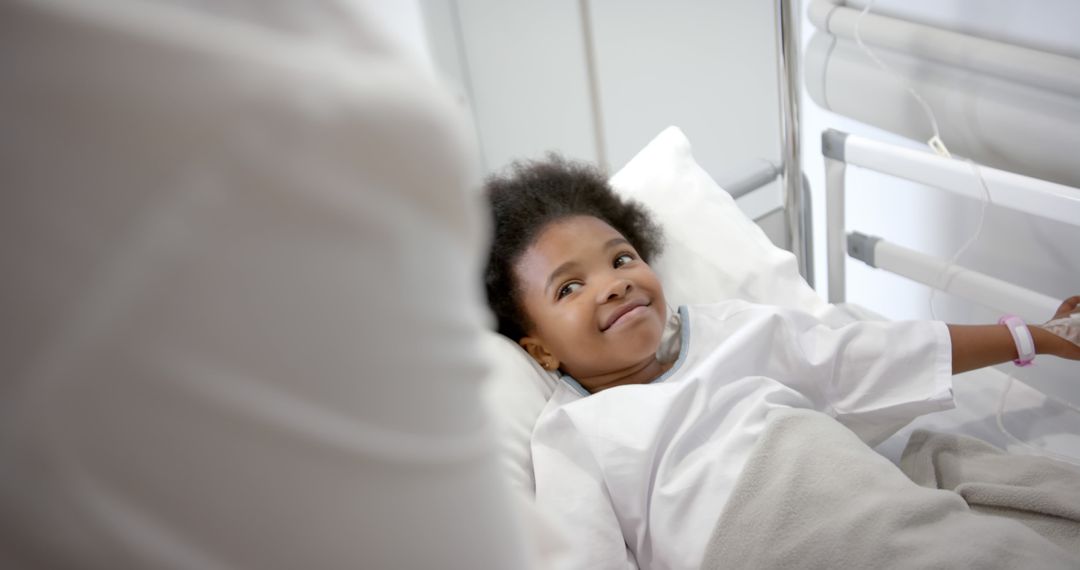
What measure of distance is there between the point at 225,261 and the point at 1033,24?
1.65 metres

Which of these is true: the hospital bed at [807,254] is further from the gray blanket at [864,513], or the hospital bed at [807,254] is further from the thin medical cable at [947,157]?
the gray blanket at [864,513]

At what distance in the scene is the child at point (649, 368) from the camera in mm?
1172

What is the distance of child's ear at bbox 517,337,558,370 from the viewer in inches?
57.2

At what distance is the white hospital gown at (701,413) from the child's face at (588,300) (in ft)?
0.18

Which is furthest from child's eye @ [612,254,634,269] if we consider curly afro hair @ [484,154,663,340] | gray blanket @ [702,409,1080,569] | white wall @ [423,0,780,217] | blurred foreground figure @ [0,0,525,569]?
white wall @ [423,0,780,217]

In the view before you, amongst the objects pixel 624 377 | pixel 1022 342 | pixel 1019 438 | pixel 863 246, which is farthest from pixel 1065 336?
pixel 624 377

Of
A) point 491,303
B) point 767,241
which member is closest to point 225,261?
point 491,303

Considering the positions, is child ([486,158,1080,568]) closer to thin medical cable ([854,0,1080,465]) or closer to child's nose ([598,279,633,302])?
child's nose ([598,279,633,302])

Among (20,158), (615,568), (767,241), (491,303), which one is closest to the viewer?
(20,158)

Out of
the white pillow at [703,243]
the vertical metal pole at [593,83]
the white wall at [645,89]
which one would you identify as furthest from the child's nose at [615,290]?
the vertical metal pole at [593,83]

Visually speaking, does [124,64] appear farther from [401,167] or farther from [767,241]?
[767,241]

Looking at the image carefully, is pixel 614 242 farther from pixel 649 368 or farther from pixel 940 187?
pixel 940 187

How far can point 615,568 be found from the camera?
43.7 inches

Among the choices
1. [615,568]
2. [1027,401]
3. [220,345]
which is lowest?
[1027,401]
